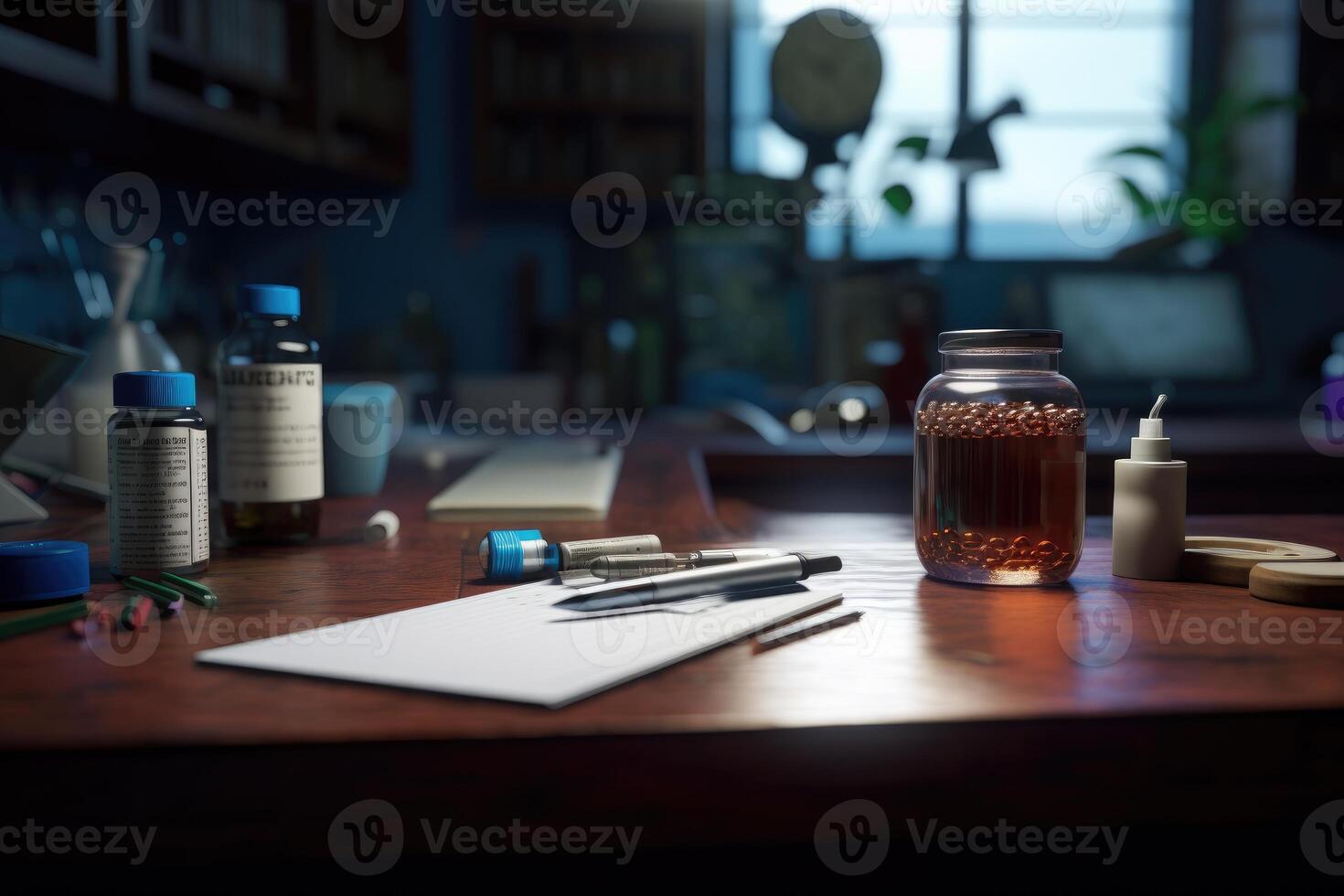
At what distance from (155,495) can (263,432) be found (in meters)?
0.15

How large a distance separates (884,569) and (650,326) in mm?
2520

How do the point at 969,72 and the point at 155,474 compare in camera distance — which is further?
the point at 969,72

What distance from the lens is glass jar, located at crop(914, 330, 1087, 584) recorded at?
25.4 inches

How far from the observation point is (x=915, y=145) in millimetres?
1787

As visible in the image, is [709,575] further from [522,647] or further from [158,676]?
[158,676]

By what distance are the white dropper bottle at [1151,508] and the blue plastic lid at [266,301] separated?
61 cm

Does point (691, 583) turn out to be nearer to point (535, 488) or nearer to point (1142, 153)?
point (535, 488)

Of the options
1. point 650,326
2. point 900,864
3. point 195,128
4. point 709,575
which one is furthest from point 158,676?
point 650,326

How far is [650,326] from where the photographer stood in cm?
320

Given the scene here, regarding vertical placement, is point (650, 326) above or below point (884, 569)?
above

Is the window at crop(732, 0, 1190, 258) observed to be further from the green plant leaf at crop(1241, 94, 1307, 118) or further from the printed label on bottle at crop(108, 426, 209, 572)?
the printed label on bottle at crop(108, 426, 209, 572)

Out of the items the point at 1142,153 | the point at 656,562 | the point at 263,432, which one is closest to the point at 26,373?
the point at 263,432

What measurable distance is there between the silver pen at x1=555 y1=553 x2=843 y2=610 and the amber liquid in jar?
10 centimetres

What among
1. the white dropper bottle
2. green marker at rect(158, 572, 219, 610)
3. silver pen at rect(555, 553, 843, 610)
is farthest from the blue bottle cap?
the white dropper bottle
